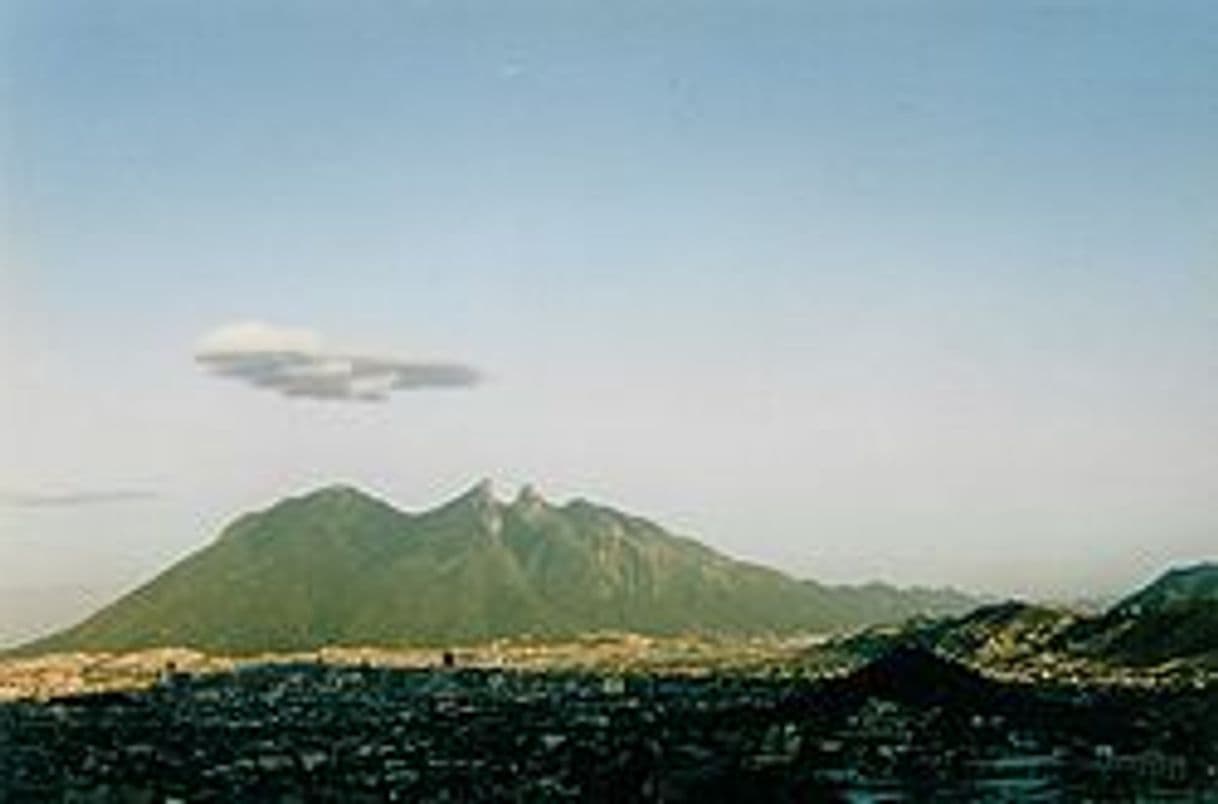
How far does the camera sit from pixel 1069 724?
4021 inches

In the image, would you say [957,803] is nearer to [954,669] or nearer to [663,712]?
[954,669]

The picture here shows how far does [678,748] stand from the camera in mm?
94312

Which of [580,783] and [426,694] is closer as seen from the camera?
[580,783]

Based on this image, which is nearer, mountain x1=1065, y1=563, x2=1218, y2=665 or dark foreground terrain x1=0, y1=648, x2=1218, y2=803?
dark foreground terrain x1=0, y1=648, x2=1218, y2=803

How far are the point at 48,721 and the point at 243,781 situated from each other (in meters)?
51.0

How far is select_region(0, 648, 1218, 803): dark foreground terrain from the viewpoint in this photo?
7875 centimetres

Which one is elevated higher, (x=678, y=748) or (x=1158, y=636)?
(x=1158, y=636)

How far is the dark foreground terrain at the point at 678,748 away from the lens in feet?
258

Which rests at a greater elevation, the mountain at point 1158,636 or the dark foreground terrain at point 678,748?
the mountain at point 1158,636

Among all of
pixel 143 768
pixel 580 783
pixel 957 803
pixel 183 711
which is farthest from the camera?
pixel 183 711

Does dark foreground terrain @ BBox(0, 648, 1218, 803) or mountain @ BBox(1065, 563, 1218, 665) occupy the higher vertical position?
mountain @ BBox(1065, 563, 1218, 665)

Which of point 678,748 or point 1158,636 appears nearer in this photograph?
point 678,748

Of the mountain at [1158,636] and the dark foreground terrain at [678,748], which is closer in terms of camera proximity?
the dark foreground terrain at [678,748]

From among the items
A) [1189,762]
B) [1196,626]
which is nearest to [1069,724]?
[1189,762]
